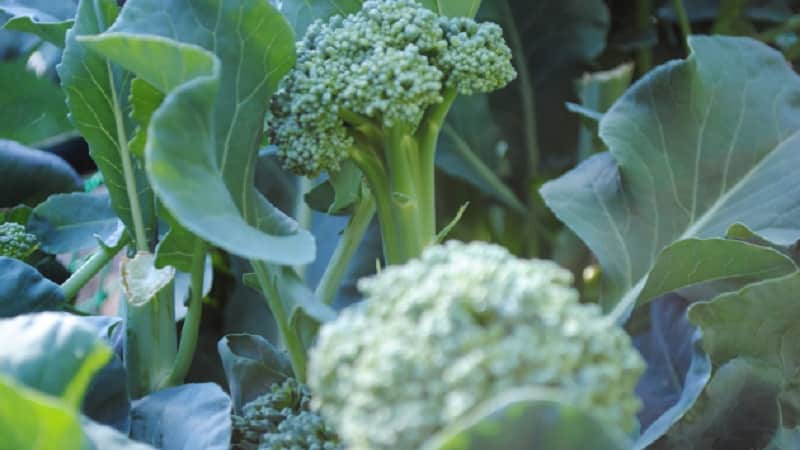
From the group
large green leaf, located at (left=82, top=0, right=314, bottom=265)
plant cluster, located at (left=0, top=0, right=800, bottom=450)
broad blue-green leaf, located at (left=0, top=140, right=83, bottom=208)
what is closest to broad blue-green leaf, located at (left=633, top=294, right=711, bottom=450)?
plant cluster, located at (left=0, top=0, right=800, bottom=450)

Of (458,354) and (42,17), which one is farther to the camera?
(42,17)

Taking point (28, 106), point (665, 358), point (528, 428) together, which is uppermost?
point (528, 428)

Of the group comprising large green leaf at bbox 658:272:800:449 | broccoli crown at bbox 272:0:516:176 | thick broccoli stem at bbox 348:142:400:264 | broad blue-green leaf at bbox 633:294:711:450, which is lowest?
broad blue-green leaf at bbox 633:294:711:450

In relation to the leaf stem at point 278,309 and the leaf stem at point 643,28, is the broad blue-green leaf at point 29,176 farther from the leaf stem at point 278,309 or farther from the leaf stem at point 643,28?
the leaf stem at point 643,28

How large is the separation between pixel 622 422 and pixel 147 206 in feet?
1.31

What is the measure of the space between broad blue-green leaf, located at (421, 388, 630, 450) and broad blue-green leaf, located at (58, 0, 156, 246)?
1.23 feet

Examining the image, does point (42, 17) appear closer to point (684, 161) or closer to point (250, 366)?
point (250, 366)

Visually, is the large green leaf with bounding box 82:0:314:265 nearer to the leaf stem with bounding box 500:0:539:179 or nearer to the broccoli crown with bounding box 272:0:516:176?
the broccoli crown with bounding box 272:0:516:176

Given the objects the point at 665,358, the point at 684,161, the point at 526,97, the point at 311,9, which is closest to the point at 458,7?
the point at 311,9

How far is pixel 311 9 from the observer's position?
63 centimetres

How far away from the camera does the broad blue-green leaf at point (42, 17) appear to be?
64 cm

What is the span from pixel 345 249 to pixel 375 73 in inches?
5.4

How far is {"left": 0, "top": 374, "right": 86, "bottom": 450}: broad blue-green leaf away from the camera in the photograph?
0.36m

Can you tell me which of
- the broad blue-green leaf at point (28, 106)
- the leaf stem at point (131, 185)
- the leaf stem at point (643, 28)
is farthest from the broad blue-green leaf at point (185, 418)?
the leaf stem at point (643, 28)
